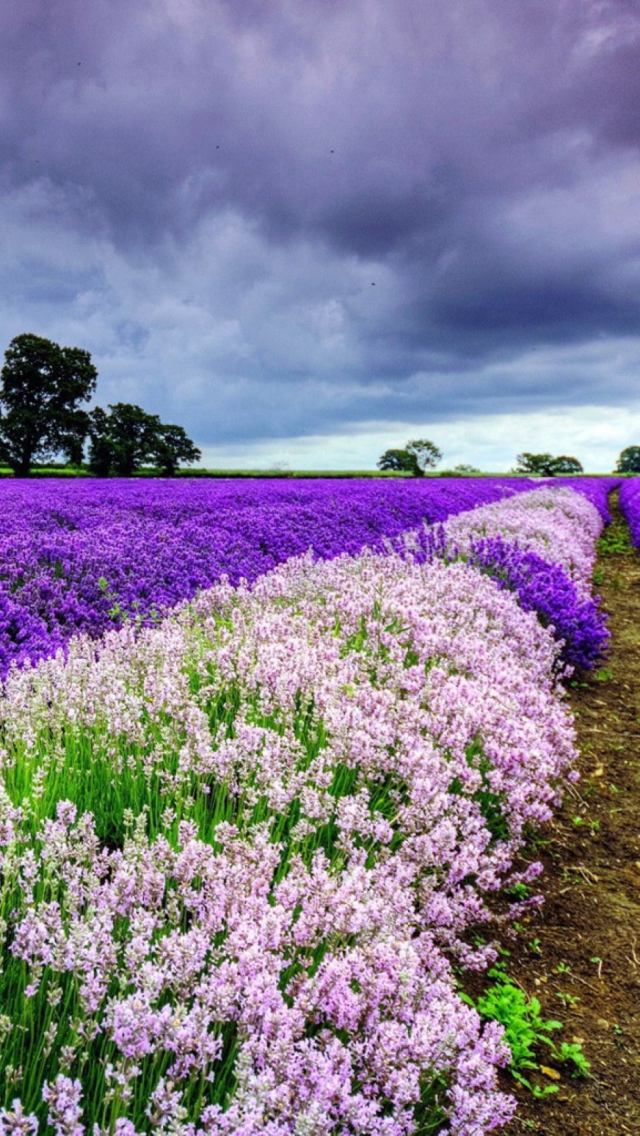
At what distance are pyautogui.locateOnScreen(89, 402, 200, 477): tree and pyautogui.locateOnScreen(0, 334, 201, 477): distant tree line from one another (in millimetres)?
53

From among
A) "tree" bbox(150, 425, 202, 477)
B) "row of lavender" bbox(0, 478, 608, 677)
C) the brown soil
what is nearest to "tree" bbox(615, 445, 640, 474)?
"tree" bbox(150, 425, 202, 477)

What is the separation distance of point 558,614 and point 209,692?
4561 millimetres

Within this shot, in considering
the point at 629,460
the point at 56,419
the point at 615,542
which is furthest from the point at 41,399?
the point at 629,460

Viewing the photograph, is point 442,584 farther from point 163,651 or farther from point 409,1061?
point 409,1061

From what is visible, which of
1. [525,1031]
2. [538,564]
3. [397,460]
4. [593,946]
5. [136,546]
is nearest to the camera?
[525,1031]

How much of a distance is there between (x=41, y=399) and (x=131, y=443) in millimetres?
5204

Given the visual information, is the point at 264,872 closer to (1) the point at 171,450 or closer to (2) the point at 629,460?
(1) the point at 171,450

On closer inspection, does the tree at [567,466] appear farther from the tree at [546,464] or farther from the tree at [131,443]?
the tree at [131,443]

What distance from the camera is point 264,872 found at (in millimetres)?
2113

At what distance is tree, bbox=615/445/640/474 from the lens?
96.2 metres

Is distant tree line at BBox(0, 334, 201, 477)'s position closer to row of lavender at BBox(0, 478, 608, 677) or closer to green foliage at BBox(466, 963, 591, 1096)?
row of lavender at BBox(0, 478, 608, 677)

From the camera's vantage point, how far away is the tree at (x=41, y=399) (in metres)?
40.2

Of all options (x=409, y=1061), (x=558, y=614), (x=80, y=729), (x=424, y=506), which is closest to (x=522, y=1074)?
(x=409, y=1061)

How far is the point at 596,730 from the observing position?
19.9 ft
